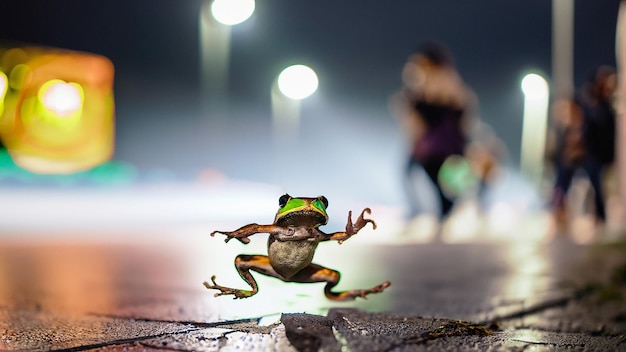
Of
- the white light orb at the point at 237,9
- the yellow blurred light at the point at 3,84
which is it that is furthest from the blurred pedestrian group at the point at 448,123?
the yellow blurred light at the point at 3,84

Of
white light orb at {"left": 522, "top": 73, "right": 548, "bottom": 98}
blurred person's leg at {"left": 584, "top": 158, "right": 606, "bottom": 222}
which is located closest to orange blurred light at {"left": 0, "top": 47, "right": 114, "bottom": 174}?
blurred person's leg at {"left": 584, "top": 158, "right": 606, "bottom": 222}

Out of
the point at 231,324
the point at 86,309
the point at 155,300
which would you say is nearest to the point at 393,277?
the point at 155,300

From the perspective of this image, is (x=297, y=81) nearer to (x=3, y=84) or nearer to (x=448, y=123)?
(x=3, y=84)

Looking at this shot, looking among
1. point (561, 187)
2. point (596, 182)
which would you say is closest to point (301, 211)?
point (596, 182)

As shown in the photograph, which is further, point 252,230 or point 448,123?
point 448,123

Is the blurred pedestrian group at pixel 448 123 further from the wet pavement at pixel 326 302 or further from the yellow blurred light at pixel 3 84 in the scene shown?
the yellow blurred light at pixel 3 84

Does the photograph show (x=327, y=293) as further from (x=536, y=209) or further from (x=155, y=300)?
(x=536, y=209)

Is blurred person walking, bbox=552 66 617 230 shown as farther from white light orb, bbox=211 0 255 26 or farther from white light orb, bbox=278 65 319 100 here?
white light orb, bbox=278 65 319 100
